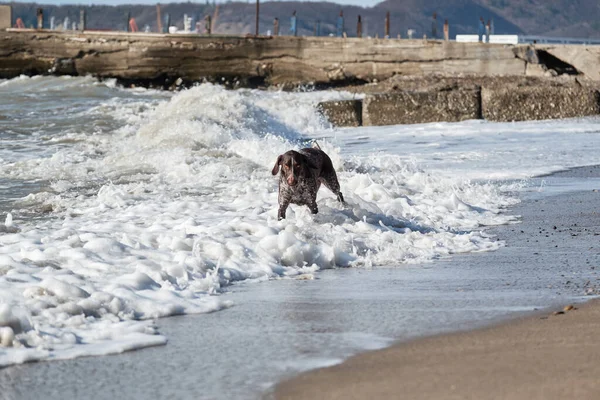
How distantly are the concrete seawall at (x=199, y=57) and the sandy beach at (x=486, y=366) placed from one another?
2625 centimetres

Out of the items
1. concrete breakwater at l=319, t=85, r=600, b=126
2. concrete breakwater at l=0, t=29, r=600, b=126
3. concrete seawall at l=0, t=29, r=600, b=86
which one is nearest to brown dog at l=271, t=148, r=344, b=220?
concrete breakwater at l=319, t=85, r=600, b=126

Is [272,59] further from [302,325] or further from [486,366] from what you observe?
[486,366]

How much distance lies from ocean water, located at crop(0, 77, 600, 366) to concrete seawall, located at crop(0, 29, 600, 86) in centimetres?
1119

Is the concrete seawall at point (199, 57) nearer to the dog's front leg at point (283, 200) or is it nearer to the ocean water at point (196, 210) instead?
the ocean water at point (196, 210)

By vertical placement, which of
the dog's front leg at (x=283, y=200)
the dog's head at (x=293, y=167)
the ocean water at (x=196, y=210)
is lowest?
the ocean water at (x=196, y=210)

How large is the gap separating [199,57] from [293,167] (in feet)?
79.3

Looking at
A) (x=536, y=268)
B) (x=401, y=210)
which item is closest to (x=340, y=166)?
(x=401, y=210)

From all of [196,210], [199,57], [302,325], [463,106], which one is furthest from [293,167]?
[199,57]

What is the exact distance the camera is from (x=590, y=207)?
31.8ft

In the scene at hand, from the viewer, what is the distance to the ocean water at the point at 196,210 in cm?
538

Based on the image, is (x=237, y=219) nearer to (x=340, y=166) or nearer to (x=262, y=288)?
(x=262, y=288)

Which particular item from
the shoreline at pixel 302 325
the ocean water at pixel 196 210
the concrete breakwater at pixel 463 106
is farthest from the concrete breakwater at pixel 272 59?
the shoreline at pixel 302 325

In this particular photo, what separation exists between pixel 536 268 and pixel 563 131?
43.9ft

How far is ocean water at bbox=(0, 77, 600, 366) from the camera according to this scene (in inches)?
212
